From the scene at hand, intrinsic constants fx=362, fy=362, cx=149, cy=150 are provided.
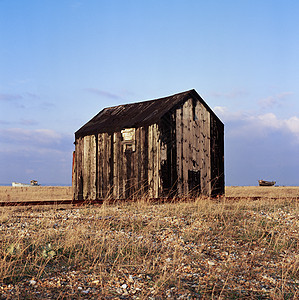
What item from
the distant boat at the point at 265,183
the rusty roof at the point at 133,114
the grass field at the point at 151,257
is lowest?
the grass field at the point at 151,257

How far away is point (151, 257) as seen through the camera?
5.91 metres

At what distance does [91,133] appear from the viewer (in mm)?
18562

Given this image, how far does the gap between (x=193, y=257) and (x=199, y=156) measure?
11.3m

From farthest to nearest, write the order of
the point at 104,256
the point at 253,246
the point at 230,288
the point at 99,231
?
the point at 99,231 → the point at 253,246 → the point at 104,256 → the point at 230,288

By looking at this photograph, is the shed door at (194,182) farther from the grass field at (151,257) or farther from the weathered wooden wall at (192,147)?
the grass field at (151,257)

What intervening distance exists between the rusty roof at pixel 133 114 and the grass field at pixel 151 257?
7.69 meters

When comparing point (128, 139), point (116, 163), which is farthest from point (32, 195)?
point (128, 139)

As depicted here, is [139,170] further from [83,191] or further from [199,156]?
[83,191]

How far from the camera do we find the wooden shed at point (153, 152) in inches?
609

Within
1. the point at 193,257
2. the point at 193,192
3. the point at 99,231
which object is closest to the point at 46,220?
the point at 99,231

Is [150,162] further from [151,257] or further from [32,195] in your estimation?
[32,195]

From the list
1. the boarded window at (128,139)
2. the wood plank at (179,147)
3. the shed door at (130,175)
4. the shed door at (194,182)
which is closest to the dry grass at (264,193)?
Result: the shed door at (194,182)

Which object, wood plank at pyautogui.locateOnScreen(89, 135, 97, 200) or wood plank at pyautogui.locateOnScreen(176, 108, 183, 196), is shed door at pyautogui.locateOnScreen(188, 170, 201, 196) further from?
wood plank at pyautogui.locateOnScreen(89, 135, 97, 200)

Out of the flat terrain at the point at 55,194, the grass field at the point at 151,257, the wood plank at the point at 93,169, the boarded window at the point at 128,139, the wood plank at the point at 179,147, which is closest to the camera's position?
the grass field at the point at 151,257
